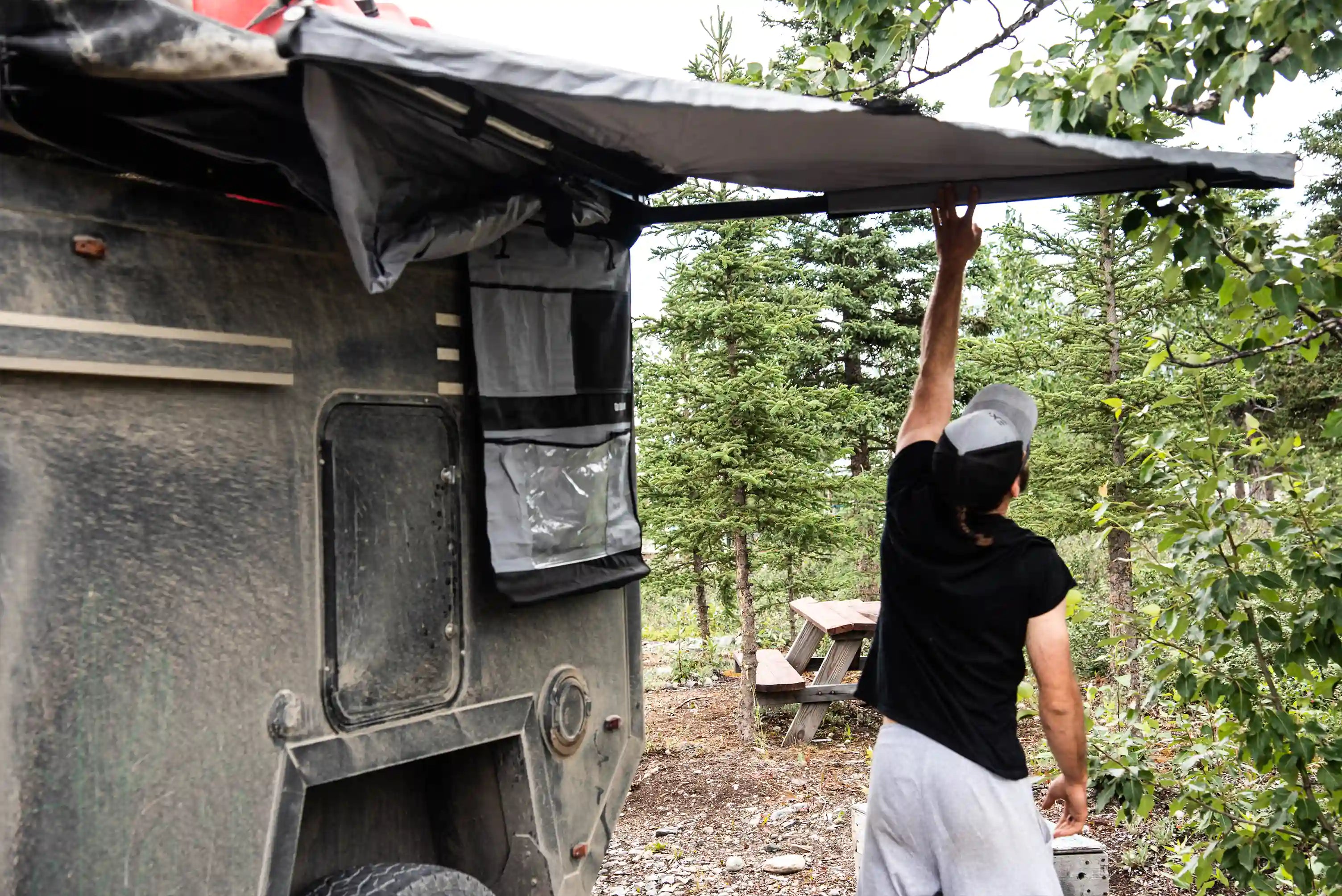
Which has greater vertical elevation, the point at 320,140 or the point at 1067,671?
the point at 320,140

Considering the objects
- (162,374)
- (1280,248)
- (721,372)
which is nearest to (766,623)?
(721,372)

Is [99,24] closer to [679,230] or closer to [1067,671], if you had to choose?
[1067,671]

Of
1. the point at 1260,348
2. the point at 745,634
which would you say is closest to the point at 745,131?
the point at 1260,348

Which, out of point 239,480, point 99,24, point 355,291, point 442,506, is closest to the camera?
point 99,24

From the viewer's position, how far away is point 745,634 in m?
8.57

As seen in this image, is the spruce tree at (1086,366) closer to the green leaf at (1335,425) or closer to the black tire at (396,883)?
the green leaf at (1335,425)

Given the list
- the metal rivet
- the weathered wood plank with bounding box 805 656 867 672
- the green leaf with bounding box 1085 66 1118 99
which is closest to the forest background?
the green leaf with bounding box 1085 66 1118 99

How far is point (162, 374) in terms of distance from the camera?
2.08 metres

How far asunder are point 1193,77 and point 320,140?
7.90 ft

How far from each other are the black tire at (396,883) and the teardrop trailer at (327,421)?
12 millimetres

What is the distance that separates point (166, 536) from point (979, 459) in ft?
5.97

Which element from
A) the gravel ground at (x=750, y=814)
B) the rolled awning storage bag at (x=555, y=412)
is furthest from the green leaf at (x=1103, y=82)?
the gravel ground at (x=750, y=814)

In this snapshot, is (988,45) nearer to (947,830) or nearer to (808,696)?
(947,830)

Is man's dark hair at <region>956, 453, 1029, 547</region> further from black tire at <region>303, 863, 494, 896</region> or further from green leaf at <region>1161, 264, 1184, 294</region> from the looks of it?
black tire at <region>303, 863, 494, 896</region>
